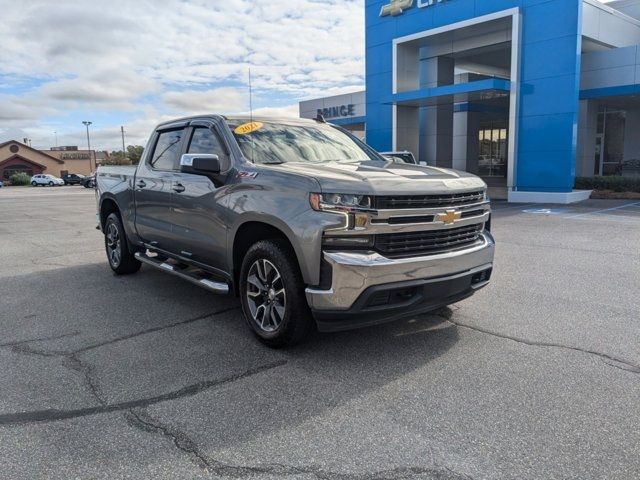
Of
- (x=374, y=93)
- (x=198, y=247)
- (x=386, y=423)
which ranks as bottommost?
(x=386, y=423)

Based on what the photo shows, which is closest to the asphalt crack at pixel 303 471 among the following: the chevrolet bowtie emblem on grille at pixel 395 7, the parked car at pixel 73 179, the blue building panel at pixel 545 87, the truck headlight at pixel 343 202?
the truck headlight at pixel 343 202

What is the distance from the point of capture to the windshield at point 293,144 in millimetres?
5113

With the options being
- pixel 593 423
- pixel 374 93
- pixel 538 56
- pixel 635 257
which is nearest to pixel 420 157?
pixel 374 93

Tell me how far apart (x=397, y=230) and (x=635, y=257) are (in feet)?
20.0

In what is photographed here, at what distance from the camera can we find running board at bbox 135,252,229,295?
4992mm

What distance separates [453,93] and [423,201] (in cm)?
1956

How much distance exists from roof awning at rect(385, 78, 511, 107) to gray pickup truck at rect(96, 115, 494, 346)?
55.1 feet

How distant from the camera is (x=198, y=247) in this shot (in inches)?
214

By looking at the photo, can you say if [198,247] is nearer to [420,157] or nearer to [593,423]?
[593,423]

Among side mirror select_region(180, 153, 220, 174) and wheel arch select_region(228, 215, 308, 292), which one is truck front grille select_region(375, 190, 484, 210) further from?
side mirror select_region(180, 153, 220, 174)

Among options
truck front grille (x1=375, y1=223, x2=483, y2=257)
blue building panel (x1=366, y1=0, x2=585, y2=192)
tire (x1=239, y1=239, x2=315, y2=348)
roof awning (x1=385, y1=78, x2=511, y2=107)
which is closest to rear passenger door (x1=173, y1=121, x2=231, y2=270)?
tire (x1=239, y1=239, x2=315, y2=348)

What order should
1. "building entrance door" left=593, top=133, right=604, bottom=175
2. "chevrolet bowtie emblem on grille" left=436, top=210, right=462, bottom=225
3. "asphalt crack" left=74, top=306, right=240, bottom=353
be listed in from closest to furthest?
"chevrolet bowtie emblem on grille" left=436, top=210, right=462, bottom=225 < "asphalt crack" left=74, top=306, right=240, bottom=353 < "building entrance door" left=593, top=133, right=604, bottom=175

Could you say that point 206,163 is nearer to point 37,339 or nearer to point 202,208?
point 202,208

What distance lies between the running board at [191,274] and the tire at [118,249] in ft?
2.15
